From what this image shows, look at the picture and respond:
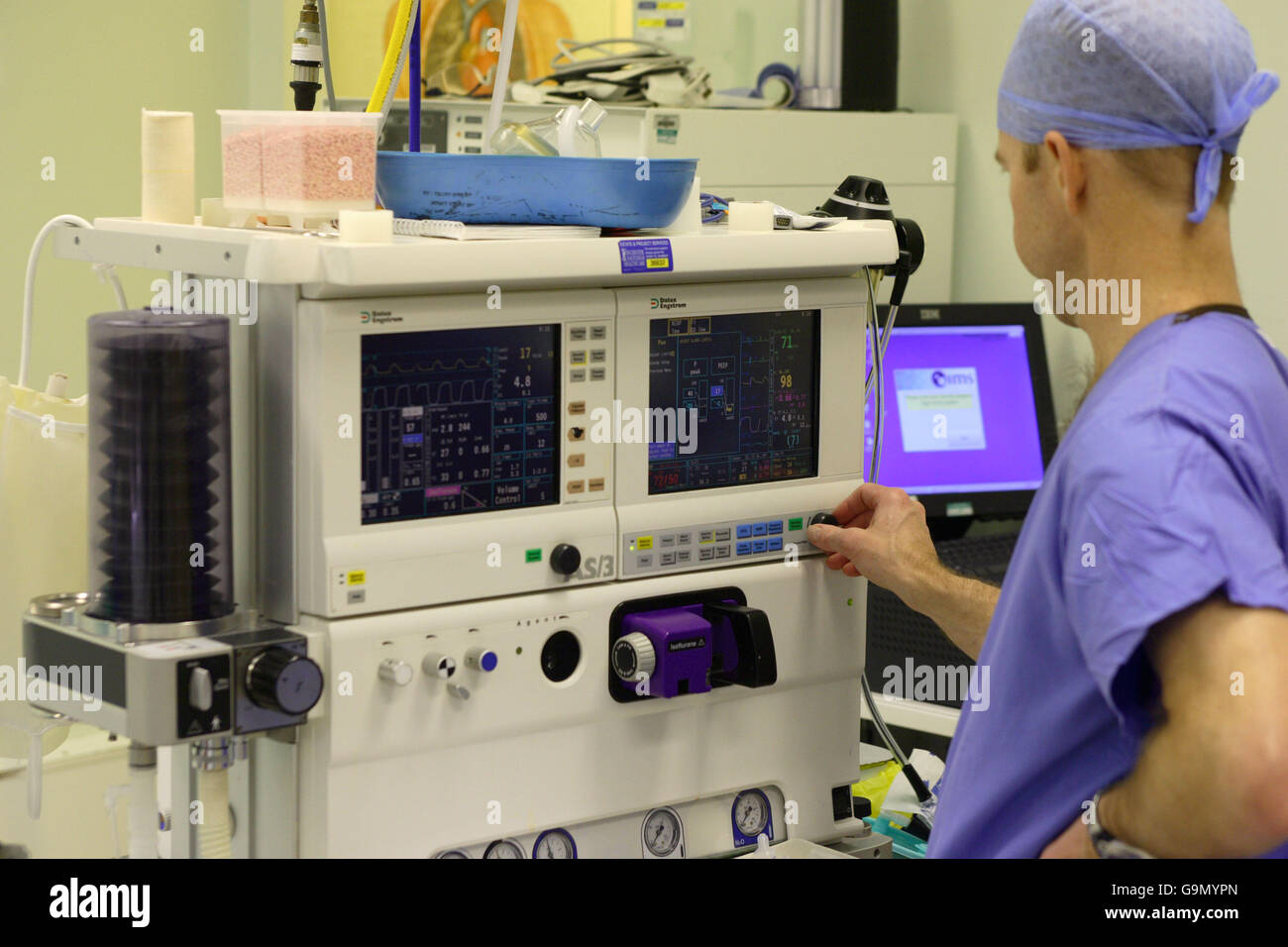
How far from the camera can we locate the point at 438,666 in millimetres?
1203

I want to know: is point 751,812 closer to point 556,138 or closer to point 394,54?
point 556,138

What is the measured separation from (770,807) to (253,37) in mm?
1900

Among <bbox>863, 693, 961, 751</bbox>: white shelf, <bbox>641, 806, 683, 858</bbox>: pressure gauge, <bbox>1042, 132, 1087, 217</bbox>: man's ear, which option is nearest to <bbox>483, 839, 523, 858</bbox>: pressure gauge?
<bbox>641, 806, 683, 858</bbox>: pressure gauge

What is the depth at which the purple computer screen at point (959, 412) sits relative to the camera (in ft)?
9.60

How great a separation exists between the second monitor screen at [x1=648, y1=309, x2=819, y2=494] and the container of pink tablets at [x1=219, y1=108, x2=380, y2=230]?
287 millimetres

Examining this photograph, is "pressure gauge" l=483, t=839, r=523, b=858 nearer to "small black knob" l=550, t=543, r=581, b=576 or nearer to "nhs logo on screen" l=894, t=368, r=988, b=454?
"small black knob" l=550, t=543, r=581, b=576

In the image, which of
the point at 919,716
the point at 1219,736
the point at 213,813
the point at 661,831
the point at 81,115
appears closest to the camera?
the point at 1219,736

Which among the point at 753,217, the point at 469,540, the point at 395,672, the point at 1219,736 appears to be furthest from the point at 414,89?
the point at 1219,736

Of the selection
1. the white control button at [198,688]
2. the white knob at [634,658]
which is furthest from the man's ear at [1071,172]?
the white control button at [198,688]

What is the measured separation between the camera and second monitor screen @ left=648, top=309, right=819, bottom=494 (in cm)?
135
